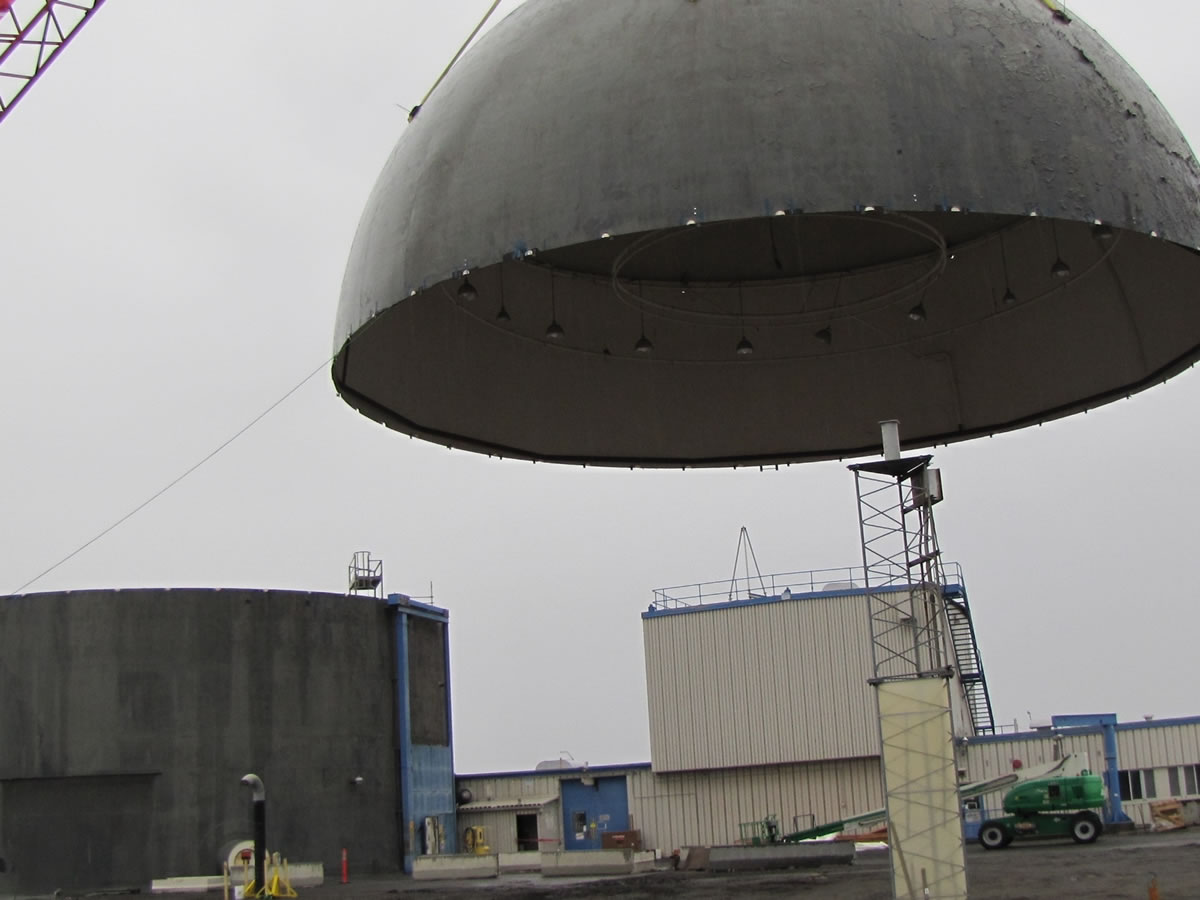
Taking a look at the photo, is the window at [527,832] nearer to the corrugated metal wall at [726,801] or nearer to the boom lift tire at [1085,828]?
the corrugated metal wall at [726,801]

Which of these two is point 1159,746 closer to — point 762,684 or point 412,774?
point 762,684

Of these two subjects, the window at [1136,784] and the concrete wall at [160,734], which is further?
the window at [1136,784]

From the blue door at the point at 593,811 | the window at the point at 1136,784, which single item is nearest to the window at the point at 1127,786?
Result: the window at the point at 1136,784

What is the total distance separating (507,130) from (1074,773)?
35.5 metres

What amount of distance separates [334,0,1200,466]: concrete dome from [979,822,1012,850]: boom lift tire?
2533cm

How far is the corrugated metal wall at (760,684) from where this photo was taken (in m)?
49.1

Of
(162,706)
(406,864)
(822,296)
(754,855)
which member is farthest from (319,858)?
(822,296)

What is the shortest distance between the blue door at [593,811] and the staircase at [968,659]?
13534 mm

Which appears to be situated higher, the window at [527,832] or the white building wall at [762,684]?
the white building wall at [762,684]

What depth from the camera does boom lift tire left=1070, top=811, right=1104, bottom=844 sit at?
40.2m

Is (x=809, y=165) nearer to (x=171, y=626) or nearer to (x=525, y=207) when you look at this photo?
(x=525, y=207)

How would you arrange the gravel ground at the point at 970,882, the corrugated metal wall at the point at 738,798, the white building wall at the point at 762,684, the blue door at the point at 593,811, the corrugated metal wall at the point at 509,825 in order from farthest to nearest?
the corrugated metal wall at the point at 509,825, the blue door at the point at 593,811, the corrugated metal wall at the point at 738,798, the white building wall at the point at 762,684, the gravel ground at the point at 970,882

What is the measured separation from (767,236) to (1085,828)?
28.9 meters

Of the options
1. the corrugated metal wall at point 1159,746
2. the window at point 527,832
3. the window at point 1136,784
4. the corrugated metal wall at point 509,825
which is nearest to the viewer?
the corrugated metal wall at point 1159,746
